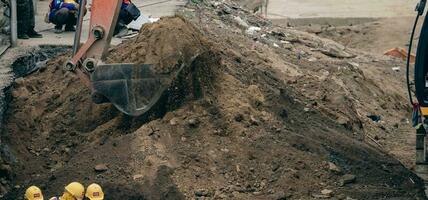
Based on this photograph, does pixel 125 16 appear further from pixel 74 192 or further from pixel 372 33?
pixel 372 33

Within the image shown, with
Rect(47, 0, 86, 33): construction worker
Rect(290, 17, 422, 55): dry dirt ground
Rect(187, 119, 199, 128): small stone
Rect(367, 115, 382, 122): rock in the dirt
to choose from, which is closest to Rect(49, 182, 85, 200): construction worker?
Rect(187, 119, 199, 128): small stone

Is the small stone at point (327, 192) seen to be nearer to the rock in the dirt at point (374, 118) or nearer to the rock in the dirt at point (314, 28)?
the rock in the dirt at point (374, 118)

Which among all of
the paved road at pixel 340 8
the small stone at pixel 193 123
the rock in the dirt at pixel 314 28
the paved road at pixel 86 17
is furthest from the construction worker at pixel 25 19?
the paved road at pixel 340 8

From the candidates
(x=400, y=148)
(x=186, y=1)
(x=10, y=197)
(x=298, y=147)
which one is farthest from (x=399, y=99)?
(x=10, y=197)

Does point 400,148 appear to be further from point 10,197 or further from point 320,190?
point 10,197

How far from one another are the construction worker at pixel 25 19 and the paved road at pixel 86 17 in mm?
212

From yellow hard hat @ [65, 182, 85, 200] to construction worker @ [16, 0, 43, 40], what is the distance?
5.70 metres

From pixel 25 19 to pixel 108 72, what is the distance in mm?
4337

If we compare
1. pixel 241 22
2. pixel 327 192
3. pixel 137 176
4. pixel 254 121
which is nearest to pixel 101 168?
pixel 137 176

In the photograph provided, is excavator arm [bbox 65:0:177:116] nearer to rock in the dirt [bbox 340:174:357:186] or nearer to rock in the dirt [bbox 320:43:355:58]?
rock in the dirt [bbox 340:174:357:186]

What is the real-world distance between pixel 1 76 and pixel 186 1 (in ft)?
19.7

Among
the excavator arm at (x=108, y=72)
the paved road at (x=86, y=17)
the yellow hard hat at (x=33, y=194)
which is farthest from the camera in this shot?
the paved road at (x=86, y=17)

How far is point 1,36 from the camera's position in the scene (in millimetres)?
14234

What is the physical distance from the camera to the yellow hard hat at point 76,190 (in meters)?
9.12
